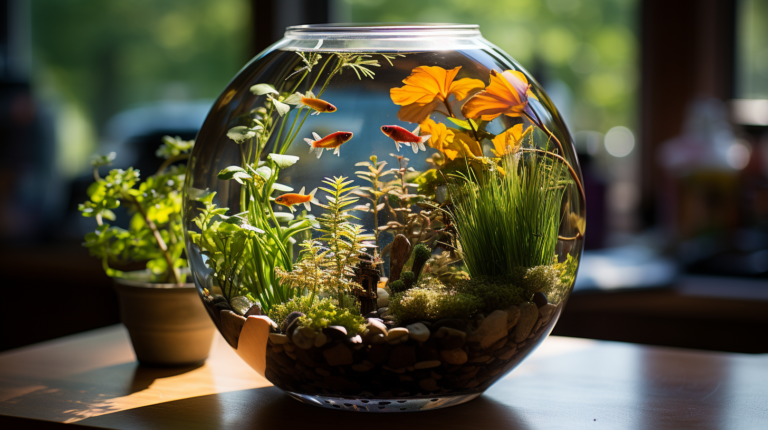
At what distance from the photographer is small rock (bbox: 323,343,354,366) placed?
632 mm

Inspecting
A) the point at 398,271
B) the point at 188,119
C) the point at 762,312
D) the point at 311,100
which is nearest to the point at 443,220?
the point at 398,271

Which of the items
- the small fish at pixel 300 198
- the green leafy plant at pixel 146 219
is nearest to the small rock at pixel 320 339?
the small fish at pixel 300 198

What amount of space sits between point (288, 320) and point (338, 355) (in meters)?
0.05

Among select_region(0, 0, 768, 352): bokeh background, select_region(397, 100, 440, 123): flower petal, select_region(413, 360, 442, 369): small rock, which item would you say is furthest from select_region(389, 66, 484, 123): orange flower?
select_region(0, 0, 768, 352): bokeh background

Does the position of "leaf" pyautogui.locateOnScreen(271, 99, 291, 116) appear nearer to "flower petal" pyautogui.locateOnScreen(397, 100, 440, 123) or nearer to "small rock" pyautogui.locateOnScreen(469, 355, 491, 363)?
"flower petal" pyautogui.locateOnScreen(397, 100, 440, 123)

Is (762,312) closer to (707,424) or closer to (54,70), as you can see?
(707,424)

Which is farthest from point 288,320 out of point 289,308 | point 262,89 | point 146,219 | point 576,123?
point 576,123

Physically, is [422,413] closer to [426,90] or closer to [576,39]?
[426,90]

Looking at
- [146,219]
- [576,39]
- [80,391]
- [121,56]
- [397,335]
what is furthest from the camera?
[121,56]

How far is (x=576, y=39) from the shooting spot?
91.5 inches

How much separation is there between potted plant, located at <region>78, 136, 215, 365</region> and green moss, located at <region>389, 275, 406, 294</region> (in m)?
0.30

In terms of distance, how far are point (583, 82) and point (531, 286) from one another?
1806 millimetres

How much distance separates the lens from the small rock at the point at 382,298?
2.14 ft

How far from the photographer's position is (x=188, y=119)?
263 cm
